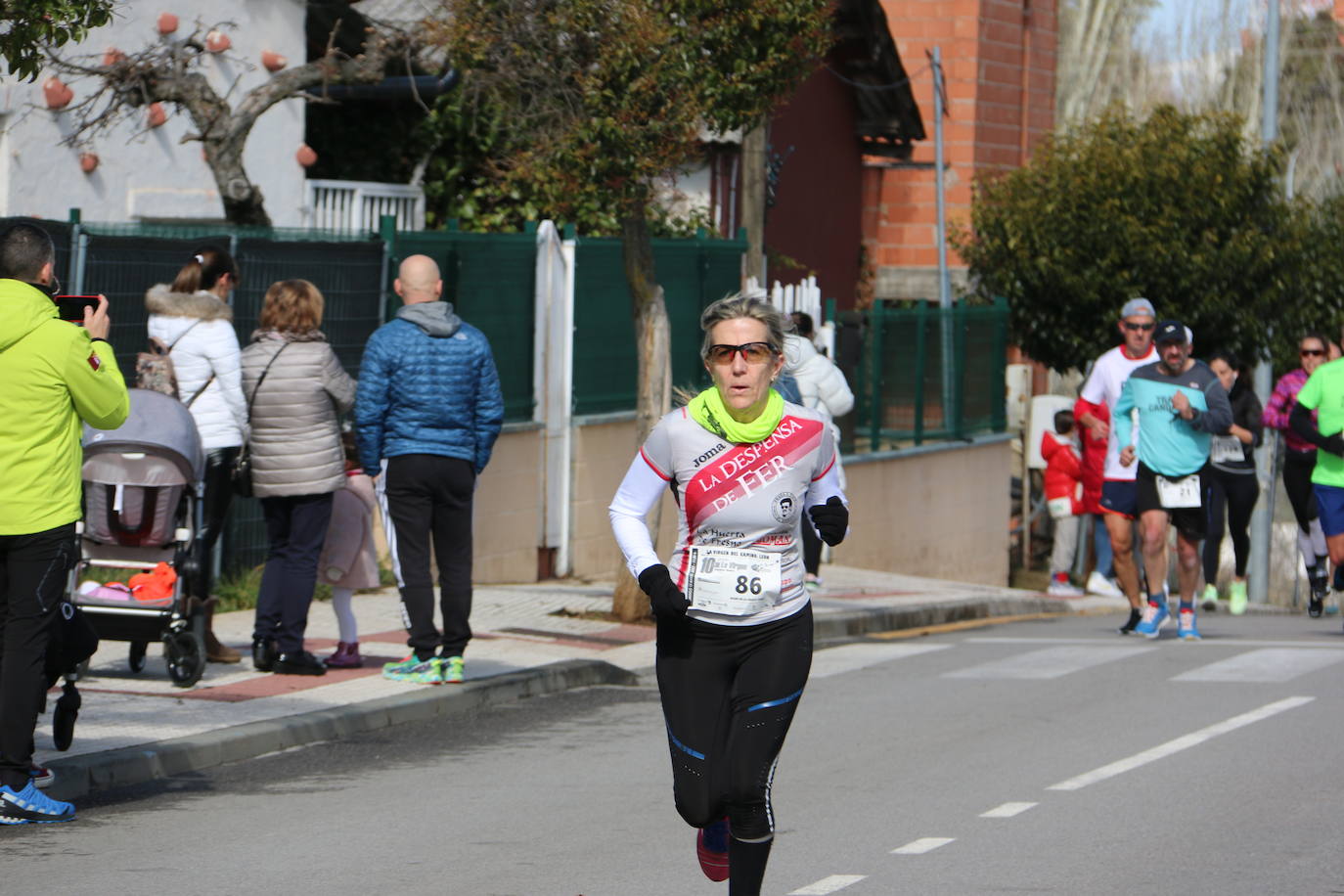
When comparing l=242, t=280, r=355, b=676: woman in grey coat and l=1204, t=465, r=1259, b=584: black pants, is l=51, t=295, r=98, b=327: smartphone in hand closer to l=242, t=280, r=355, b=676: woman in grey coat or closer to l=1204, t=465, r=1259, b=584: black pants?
l=242, t=280, r=355, b=676: woman in grey coat

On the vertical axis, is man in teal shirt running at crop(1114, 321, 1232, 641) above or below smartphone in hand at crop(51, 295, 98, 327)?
below

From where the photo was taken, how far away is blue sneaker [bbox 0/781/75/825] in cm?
750

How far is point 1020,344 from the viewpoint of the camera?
27.0 m

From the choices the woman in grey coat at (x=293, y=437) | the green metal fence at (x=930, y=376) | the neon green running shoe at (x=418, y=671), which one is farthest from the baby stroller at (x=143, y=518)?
the green metal fence at (x=930, y=376)

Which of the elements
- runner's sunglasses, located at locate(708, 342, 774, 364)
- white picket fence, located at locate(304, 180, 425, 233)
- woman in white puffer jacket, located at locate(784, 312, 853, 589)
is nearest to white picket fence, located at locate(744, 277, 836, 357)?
white picket fence, located at locate(304, 180, 425, 233)

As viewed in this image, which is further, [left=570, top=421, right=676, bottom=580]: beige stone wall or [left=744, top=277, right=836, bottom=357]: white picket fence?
[left=744, top=277, right=836, bottom=357]: white picket fence

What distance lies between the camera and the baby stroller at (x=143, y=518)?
9.71 meters

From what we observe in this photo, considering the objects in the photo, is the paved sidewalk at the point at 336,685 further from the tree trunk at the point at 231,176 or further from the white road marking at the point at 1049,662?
the tree trunk at the point at 231,176

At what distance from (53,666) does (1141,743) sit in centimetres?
490

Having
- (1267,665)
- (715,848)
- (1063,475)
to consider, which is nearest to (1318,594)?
(1267,665)

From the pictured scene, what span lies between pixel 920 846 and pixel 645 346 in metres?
6.44

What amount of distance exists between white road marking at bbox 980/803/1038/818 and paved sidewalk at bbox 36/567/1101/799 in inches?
121

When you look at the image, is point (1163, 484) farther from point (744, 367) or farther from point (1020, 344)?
point (1020, 344)

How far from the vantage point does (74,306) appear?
7.78 m
